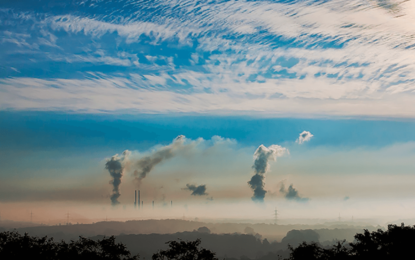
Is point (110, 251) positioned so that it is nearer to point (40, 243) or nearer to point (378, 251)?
point (40, 243)

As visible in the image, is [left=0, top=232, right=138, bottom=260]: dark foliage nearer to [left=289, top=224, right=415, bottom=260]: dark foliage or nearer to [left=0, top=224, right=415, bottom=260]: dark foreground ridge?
[left=0, top=224, right=415, bottom=260]: dark foreground ridge

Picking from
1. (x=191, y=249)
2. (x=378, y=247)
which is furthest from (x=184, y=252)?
(x=378, y=247)

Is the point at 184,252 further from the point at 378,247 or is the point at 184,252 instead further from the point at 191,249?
the point at 378,247

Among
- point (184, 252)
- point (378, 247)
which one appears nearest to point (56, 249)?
point (184, 252)

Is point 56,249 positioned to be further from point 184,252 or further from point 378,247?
point 378,247

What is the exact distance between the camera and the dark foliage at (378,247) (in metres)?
84.8

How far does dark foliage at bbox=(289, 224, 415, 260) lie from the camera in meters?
84.8

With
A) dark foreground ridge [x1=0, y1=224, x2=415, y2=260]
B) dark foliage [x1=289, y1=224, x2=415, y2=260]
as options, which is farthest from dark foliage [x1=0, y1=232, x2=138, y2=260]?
dark foliage [x1=289, y1=224, x2=415, y2=260]

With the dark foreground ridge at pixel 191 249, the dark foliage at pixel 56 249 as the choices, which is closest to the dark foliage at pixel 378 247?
the dark foreground ridge at pixel 191 249

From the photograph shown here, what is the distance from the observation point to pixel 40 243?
4040 inches

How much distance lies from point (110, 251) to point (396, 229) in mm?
67868

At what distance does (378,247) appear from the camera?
304 ft

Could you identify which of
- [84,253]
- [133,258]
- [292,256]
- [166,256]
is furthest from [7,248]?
[292,256]

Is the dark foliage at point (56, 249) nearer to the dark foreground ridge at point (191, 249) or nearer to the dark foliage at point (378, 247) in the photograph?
the dark foreground ridge at point (191, 249)
